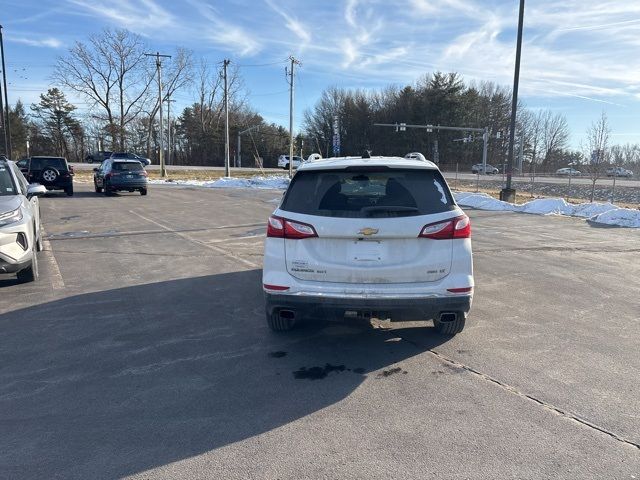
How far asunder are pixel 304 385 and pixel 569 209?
1741 centimetres

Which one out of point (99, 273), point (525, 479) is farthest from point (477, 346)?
point (99, 273)

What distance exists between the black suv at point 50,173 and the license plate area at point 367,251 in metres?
21.8

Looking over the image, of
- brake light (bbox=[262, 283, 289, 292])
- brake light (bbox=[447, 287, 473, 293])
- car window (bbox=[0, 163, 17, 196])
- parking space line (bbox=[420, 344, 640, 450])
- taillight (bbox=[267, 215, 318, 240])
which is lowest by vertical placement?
parking space line (bbox=[420, 344, 640, 450])

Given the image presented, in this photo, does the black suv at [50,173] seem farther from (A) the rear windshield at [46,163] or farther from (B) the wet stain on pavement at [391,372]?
(B) the wet stain on pavement at [391,372]

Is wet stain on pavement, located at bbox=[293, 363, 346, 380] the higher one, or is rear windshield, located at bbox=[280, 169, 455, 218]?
rear windshield, located at bbox=[280, 169, 455, 218]

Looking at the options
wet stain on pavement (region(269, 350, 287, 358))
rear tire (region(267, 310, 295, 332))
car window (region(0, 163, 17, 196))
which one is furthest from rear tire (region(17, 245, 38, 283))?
wet stain on pavement (region(269, 350, 287, 358))

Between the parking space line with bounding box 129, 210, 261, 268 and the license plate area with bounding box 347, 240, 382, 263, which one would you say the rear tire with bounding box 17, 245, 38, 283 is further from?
the license plate area with bounding box 347, 240, 382, 263

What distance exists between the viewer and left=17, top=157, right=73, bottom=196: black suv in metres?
22.1

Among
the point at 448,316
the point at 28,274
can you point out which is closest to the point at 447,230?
the point at 448,316

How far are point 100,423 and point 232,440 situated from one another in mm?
984

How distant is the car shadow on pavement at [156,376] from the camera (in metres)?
3.12

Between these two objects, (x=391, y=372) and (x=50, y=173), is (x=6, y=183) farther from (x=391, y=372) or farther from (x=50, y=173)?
(x=50, y=173)

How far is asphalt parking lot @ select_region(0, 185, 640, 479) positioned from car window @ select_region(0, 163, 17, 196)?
1426 millimetres

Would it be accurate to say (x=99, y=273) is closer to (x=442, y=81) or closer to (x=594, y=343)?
(x=594, y=343)
